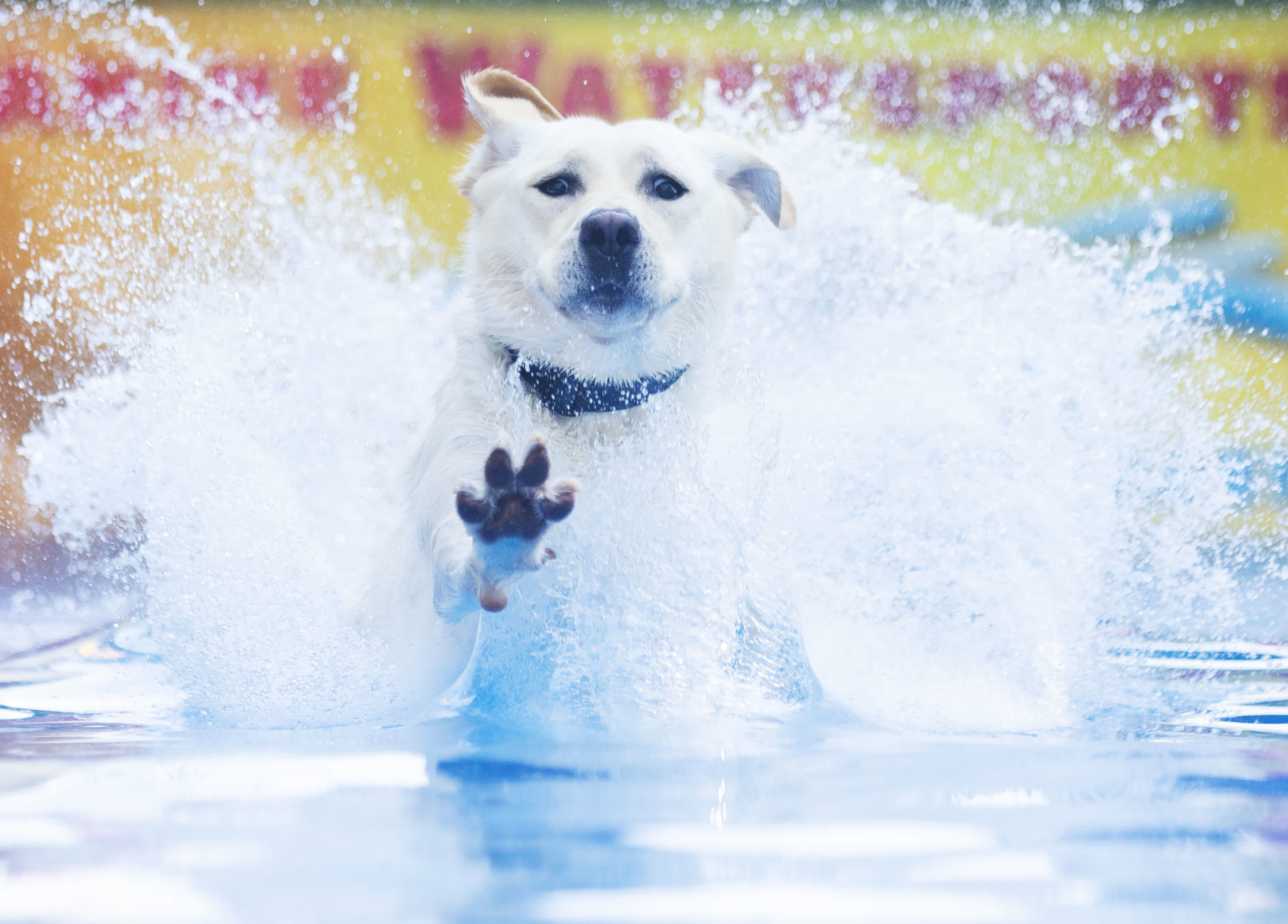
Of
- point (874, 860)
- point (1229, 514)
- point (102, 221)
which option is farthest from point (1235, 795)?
point (102, 221)

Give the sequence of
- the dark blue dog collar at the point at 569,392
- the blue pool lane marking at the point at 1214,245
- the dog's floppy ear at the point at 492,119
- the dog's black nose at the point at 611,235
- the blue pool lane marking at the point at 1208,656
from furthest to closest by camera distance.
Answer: the blue pool lane marking at the point at 1214,245
the blue pool lane marking at the point at 1208,656
the dog's floppy ear at the point at 492,119
the dark blue dog collar at the point at 569,392
the dog's black nose at the point at 611,235

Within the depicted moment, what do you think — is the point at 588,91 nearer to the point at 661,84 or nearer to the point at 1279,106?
the point at 661,84

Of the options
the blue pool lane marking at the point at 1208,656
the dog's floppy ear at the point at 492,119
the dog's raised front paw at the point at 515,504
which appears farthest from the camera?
the blue pool lane marking at the point at 1208,656

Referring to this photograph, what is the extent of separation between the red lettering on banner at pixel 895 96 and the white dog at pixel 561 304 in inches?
155

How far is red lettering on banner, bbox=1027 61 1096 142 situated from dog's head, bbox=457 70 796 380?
4.32 meters

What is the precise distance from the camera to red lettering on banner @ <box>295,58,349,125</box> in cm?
616

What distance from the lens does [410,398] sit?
4.55 metres

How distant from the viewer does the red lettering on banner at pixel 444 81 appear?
20.4 feet

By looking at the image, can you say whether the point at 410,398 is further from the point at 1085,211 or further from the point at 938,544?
the point at 1085,211

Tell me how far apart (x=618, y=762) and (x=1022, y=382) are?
2003mm

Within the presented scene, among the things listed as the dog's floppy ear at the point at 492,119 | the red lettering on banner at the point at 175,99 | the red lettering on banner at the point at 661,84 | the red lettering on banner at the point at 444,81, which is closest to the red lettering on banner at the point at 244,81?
the red lettering on banner at the point at 175,99

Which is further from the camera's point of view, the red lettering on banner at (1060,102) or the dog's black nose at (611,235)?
the red lettering on banner at (1060,102)

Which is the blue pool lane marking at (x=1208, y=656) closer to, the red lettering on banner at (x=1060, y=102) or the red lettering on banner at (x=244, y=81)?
the red lettering on banner at (x=1060, y=102)

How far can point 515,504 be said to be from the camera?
1.82 m
